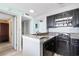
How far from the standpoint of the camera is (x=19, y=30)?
100 cm

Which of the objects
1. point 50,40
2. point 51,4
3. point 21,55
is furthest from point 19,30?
point 51,4

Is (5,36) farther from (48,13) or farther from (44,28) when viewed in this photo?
(48,13)

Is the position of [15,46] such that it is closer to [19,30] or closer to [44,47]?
[19,30]

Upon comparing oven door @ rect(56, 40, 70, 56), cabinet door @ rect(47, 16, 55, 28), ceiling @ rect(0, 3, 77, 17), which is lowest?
oven door @ rect(56, 40, 70, 56)

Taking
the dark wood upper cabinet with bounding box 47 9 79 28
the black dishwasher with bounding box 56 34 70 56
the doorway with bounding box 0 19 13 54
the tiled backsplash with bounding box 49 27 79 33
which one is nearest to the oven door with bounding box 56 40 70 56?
the black dishwasher with bounding box 56 34 70 56

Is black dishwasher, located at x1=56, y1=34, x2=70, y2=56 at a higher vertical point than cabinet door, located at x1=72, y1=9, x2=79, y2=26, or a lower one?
lower

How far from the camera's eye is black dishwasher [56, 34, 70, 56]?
3.03 ft

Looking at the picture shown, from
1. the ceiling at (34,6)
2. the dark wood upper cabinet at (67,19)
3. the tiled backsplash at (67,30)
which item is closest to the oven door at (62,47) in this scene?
the tiled backsplash at (67,30)

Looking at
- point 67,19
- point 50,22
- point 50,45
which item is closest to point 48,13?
point 50,22

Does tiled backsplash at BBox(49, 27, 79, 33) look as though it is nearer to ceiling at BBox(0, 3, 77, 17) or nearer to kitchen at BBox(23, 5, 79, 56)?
kitchen at BBox(23, 5, 79, 56)

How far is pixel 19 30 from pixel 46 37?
415 millimetres

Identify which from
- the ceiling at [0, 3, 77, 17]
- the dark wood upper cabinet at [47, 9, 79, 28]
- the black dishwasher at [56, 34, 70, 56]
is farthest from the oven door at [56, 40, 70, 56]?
the ceiling at [0, 3, 77, 17]

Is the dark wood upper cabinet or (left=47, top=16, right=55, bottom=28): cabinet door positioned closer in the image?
the dark wood upper cabinet

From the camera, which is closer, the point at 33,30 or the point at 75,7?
the point at 75,7
